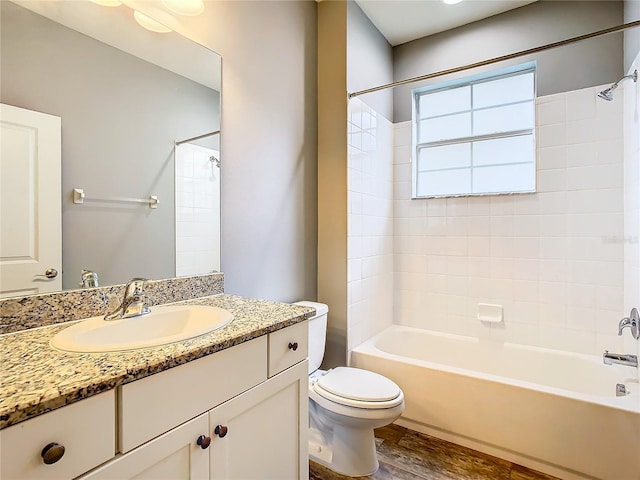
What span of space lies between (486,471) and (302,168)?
196 centimetres

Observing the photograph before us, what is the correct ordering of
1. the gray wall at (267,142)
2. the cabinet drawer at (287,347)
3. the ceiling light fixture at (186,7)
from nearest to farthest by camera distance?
the cabinet drawer at (287,347)
the ceiling light fixture at (186,7)
the gray wall at (267,142)

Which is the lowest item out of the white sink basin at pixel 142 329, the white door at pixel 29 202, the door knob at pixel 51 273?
the white sink basin at pixel 142 329

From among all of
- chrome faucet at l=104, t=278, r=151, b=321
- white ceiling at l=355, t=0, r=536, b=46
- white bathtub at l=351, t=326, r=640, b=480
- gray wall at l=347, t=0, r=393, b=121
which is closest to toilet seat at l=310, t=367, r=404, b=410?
white bathtub at l=351, t=326, r=640, b=480

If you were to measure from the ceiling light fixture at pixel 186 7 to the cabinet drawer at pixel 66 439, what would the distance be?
58.2 inches

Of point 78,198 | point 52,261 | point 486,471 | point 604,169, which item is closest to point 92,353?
point 52,261

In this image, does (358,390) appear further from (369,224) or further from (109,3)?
(109,3)

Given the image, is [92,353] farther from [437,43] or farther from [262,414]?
[437,43]

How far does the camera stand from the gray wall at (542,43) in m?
2.09

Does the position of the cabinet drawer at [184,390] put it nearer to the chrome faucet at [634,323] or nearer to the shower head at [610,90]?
the chrome faucet at [634,323]

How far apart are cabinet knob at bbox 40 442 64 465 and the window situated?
8.45 feet

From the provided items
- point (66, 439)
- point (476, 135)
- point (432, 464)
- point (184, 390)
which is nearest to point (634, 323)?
point (432, 464)

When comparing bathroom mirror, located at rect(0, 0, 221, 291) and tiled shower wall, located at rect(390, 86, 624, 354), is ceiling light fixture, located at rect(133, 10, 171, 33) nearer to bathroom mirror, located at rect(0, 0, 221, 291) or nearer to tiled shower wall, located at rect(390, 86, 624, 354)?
bathroom mirror, located at rect(0, 0, 221, 291)

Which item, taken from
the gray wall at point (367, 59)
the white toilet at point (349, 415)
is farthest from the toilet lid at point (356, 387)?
A: the gray wall at point (367, 59)

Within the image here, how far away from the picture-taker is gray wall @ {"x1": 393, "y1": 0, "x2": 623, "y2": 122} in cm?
209
